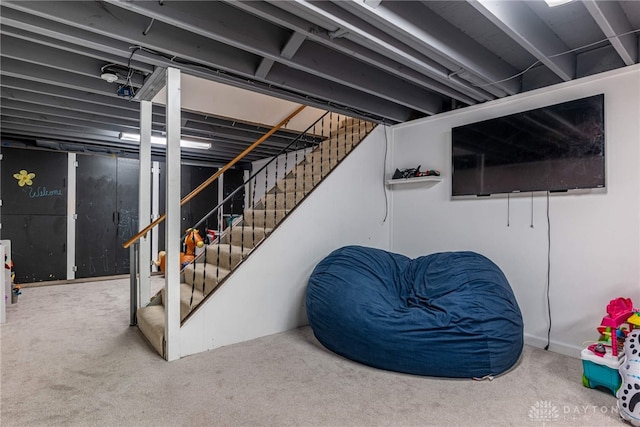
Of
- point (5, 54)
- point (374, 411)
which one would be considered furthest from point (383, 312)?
point (5, 54)

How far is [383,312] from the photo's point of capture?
2.62 metres

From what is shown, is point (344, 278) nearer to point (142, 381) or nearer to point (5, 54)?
point (142, 381)

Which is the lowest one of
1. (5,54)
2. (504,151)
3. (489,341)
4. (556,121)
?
(489,341)

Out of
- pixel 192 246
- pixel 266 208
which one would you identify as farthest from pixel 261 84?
pixel 192 246

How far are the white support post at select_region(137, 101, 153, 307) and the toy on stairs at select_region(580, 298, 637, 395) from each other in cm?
387

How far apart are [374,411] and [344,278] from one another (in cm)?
115

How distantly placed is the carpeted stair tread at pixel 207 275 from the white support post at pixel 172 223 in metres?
0.52

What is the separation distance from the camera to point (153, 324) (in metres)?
2.99

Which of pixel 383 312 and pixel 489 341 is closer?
pixel 489 341

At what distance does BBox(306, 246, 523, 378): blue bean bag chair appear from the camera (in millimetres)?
2385

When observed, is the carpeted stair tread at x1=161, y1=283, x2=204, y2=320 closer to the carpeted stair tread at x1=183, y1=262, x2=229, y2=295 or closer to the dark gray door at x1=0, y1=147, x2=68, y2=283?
the carpeted stair tread at x1=183, y1=262, x2=229, y2=295

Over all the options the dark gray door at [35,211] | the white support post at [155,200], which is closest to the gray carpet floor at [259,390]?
the dark gray door at [35,211]

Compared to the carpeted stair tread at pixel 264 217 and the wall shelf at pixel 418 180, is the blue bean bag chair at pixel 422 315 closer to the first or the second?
the carpeted stair tread at pixel 264 217

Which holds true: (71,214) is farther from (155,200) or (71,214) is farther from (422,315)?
(422,315)
